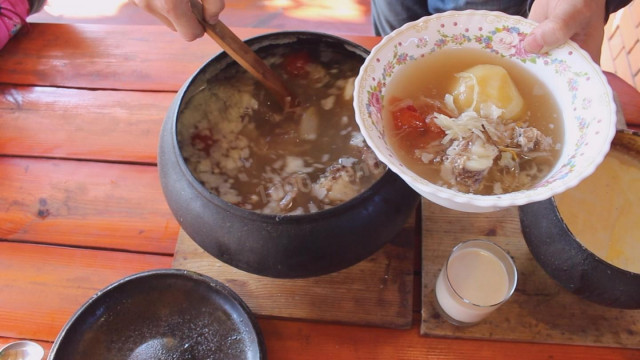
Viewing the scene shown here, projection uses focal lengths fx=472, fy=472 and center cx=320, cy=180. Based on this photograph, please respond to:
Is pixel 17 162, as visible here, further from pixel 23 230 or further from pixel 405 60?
pixel 405 60

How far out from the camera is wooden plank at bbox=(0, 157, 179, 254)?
1.12 m

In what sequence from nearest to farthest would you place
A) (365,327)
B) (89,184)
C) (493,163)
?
(493,163)
(365,327)
(89,184)

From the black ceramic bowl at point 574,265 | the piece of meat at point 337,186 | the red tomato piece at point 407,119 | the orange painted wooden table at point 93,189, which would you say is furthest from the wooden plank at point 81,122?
the black ceramic bowl at point 574,265

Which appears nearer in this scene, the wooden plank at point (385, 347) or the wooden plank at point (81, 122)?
the wooden plank at point (385, 347)

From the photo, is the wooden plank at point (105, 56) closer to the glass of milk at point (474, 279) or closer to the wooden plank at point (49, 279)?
the wooden plank at point (49, 279)

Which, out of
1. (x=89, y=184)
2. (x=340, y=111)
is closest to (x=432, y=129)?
(x=340, y=111)

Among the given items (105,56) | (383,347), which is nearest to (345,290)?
(383,347)

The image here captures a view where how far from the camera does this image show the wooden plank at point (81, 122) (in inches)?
49.3

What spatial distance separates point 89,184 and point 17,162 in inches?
9.1

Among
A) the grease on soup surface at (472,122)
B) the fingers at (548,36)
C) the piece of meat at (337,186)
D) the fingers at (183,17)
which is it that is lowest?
the piece of meat at (337,186)

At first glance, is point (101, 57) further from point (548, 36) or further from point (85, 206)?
point (548, 36)

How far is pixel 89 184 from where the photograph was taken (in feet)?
3.93

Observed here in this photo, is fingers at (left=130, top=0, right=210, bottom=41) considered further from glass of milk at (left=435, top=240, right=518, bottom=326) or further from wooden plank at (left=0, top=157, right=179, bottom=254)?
glass of milk at (left=435, top=240, right=518, bottom=326)

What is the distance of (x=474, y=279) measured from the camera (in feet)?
3.14
